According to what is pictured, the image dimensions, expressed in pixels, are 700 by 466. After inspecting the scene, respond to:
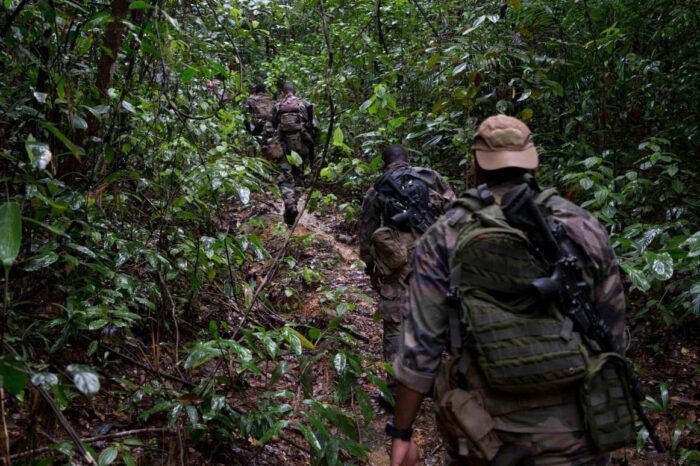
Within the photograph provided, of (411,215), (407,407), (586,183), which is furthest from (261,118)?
(407,407)

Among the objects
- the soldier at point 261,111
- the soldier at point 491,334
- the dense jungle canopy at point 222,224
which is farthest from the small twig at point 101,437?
the soldier at point 261,111

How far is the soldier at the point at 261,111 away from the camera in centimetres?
1204

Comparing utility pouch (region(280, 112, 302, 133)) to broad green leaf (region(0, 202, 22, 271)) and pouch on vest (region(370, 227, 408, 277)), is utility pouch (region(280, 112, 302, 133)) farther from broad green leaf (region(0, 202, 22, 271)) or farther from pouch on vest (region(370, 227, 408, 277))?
broad green leaf (region(0, 202, 22, 271))

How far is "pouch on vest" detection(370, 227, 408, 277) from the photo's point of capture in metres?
4.82

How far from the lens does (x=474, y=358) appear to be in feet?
7.05

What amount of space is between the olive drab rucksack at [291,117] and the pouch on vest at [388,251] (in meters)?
5.88

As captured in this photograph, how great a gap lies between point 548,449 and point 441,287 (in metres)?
0.71

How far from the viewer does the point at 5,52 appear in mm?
3541

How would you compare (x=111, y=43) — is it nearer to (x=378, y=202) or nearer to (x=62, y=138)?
(x=62, y=138)

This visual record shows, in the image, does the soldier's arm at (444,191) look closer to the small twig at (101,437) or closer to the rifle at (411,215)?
the rifle at (411,215)

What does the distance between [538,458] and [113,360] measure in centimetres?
288

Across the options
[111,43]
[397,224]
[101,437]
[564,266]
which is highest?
[111,43]

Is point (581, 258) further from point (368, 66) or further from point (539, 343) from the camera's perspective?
point (368, 66)

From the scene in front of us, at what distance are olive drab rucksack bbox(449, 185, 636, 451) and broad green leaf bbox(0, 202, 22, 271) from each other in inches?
57.8
